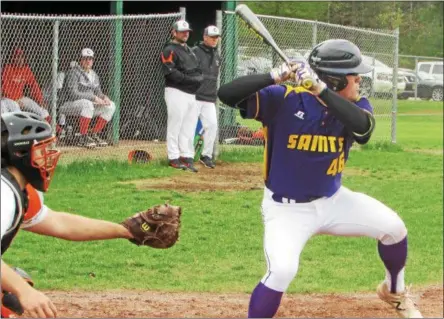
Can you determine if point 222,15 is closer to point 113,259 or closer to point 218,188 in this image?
point 218,188

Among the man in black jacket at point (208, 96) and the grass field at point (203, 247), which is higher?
the man in black jacket at point (208, 96)

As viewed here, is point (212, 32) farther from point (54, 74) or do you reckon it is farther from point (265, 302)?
point (265, 302)

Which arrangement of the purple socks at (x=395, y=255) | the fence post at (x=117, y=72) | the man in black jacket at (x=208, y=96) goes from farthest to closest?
1. the fence post at (x=117, y=72)
2. the man in black jacket at (x=208, y=96)
3. the purple socks at (x=395, y=255)

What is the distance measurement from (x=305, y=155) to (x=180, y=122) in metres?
6.84

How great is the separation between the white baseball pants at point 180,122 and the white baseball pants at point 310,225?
6525mm

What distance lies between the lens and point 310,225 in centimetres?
503

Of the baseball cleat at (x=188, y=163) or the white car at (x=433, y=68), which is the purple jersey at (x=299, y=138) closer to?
the baseball cleat at (x=188, y=163)

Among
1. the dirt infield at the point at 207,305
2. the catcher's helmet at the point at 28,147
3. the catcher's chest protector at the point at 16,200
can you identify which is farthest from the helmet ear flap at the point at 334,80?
the catcher's chest protector at the point at 16,200

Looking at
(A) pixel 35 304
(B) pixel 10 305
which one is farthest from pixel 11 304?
(A) pixel 35 304

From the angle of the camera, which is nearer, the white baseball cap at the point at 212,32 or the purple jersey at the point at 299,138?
the purple jersey at the point at 299,138

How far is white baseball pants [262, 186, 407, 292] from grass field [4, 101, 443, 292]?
1.52 metres

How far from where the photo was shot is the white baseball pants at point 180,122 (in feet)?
38.3

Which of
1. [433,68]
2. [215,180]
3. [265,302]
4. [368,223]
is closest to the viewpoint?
[265,302]

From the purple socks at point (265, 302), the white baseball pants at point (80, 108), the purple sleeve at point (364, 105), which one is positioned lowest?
the purple socks at point (265, 302)
